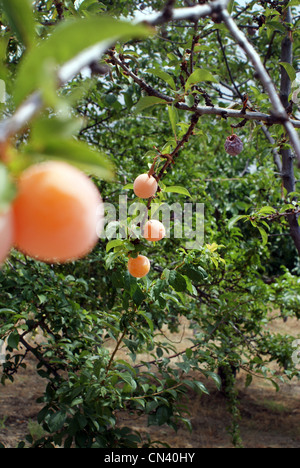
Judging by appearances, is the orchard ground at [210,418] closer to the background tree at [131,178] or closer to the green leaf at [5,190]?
the background tree at [131,178]

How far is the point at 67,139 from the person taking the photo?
272mm

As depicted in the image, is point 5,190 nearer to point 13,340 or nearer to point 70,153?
point 70,153

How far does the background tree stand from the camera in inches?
10.8

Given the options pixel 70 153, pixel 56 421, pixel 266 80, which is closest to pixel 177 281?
pixel 56 421

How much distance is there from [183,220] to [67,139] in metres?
2.54

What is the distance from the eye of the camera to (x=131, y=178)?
8.31 feet

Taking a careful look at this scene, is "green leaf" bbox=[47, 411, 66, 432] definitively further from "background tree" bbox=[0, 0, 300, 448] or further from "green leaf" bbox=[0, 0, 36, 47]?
"green leaf" bbox=[0, 0, 36, 47]

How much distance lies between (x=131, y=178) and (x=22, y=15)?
2255mm

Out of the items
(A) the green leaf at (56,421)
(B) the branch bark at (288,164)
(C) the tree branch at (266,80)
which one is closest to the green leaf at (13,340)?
(A) the green leaf at (56,421)

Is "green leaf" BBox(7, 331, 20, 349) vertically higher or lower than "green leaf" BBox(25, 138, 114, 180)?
higher

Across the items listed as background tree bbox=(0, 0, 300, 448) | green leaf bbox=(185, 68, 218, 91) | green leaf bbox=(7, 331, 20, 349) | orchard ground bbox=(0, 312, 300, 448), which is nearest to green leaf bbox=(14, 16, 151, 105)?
background tree bbox=(0, 0, 300, 448)
